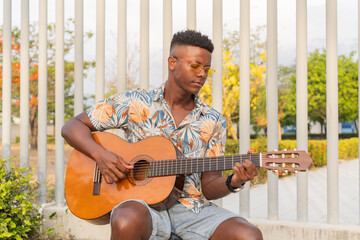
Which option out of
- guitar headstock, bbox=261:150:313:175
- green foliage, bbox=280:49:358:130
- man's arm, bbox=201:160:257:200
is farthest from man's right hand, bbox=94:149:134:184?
green foliage, bbox=280:49:358:130

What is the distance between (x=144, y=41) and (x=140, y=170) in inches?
67.7

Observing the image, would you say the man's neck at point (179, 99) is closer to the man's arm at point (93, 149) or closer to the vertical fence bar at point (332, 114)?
the man's arm at point (93, 149)

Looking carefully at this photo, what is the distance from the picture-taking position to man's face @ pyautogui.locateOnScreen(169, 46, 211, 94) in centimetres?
247

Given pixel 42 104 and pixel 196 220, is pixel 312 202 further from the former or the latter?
pixel 196 220

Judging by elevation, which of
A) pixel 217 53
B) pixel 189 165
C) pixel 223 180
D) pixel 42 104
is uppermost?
pixel 217 53

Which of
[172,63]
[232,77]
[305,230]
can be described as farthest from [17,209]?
[232,77]

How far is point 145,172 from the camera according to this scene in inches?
91.8

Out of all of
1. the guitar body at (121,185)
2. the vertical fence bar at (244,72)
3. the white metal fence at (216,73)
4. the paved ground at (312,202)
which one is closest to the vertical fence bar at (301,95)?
the white metal fence at (216,73)

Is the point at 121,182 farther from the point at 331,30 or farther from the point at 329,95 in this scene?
the point at 331,30

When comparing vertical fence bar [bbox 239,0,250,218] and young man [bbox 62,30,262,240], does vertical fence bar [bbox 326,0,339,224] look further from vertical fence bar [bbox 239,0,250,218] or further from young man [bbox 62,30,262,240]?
young man [bbox 62,30,262,240]

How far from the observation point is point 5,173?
3.56m

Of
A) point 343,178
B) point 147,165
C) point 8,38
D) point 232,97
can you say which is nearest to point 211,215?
point 147,165

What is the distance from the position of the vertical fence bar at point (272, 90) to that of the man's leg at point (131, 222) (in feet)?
5.18

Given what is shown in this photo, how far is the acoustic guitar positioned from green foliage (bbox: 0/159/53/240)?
4.07 ft
